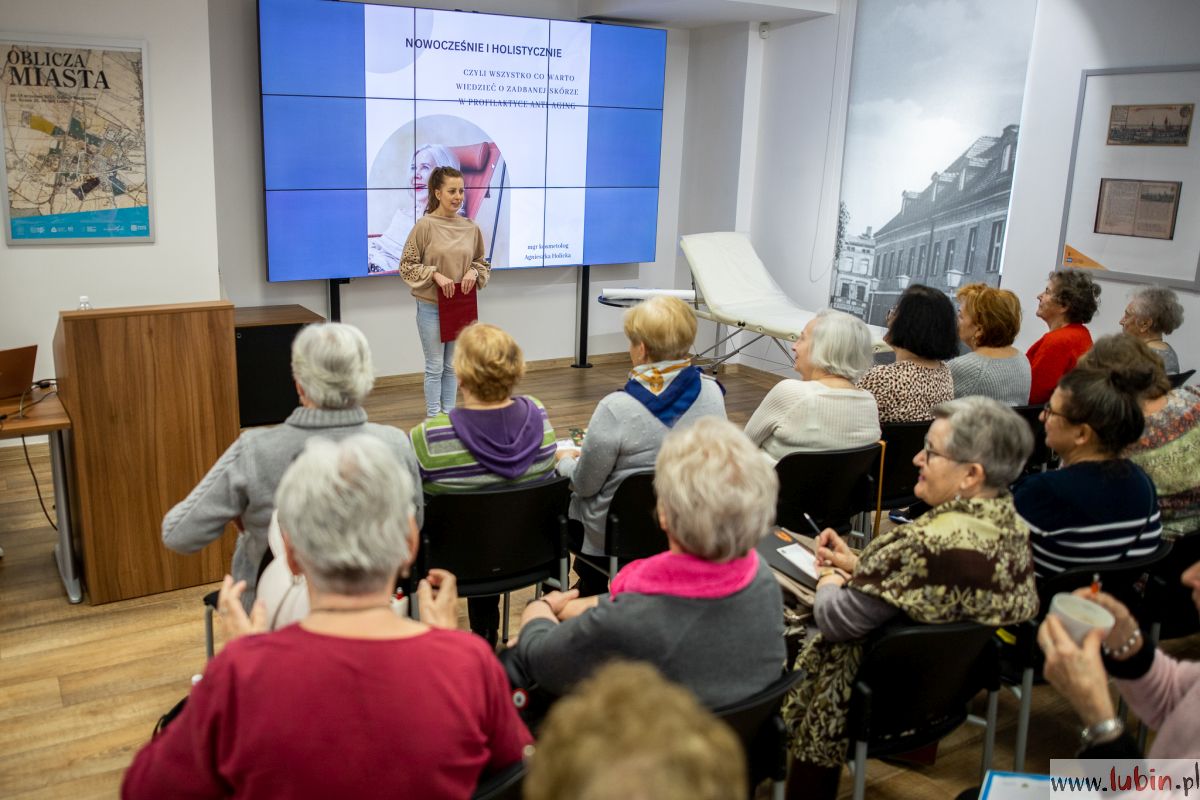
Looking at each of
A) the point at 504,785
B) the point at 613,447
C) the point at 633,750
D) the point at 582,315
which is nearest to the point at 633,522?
the point at 613,447

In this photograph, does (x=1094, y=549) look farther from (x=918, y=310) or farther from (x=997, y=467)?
(x=918, y=310)

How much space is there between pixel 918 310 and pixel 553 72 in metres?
4.03

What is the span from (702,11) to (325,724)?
244 inches

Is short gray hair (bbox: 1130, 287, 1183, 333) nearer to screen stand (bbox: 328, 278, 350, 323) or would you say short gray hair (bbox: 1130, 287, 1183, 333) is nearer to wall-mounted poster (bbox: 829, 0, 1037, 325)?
wall-mounted poster (bbox: 829, 0, 1037, 325)

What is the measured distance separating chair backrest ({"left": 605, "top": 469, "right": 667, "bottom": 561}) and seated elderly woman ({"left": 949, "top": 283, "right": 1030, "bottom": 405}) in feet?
5.03

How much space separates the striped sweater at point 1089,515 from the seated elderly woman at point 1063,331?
176cm

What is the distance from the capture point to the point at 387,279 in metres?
6.55

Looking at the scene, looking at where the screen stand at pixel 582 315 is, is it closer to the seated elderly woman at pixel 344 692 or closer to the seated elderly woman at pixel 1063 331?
the seated elderly woman at pixel 1063 331

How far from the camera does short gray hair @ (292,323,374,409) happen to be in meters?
2.30

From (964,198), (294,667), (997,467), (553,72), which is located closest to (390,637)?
(294,667)

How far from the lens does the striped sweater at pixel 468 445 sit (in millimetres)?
2619

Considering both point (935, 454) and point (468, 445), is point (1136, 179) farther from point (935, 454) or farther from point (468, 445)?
point (468, 445)

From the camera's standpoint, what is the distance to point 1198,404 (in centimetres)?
290

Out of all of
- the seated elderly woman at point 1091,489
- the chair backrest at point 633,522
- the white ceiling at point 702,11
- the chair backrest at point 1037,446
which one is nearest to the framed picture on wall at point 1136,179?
the chair backrest at point 1037,446
